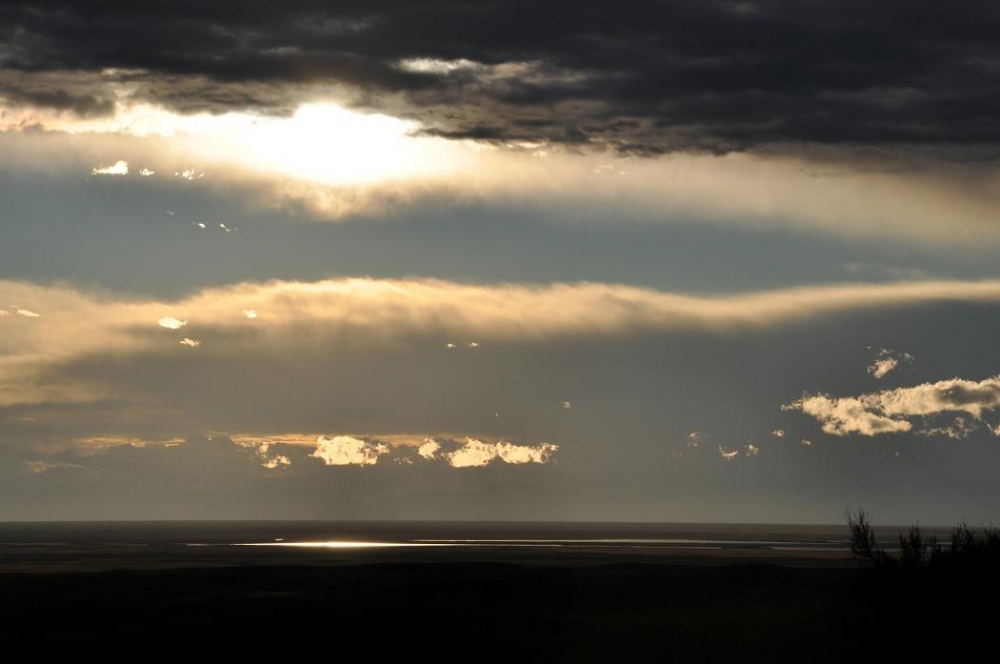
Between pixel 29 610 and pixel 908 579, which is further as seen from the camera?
pixel 29 610

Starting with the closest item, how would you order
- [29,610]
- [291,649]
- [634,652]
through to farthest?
[634,652], [291,649], [29,610]

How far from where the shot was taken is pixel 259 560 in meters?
107

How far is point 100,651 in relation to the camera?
4438cm

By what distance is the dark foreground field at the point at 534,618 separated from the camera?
42.1 m

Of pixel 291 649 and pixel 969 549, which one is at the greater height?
pixel 969 549

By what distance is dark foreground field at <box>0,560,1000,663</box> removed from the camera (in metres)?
42.1

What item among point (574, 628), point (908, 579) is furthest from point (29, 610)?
point (908, 579)

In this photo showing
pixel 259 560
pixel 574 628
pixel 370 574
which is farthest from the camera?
pixel 259 560

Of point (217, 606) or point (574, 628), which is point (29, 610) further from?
point (574, 628)

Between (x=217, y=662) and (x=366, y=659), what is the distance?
5.34 metres

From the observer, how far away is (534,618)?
172 ft

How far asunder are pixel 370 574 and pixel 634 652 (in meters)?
39.4

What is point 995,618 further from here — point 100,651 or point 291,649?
point 100,651

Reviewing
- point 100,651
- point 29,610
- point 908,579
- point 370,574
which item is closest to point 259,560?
point 370,574
